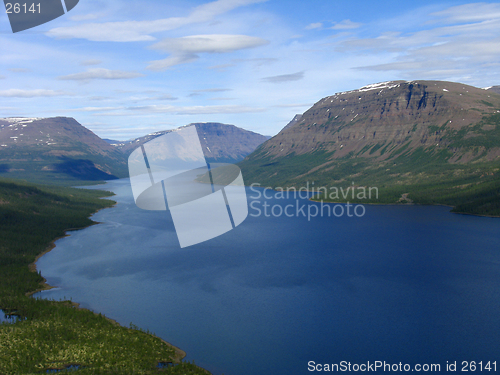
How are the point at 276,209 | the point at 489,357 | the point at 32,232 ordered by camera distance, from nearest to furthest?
1. the point at 489,357
2. the point at 32,232
3. the point at 276,209

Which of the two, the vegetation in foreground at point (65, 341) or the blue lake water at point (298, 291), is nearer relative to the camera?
the vegetation in foreground at point (65, 341)

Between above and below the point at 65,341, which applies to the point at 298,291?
below

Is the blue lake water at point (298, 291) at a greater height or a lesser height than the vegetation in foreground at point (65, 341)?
lesser

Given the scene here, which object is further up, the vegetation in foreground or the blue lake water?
the vegetation in foreground

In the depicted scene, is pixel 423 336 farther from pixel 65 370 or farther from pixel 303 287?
pixel 65 370

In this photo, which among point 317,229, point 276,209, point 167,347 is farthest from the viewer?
point 276,209

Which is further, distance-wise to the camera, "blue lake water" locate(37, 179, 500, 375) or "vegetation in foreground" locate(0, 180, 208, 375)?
"blue lake water" locate(37, 179, 500, 375)

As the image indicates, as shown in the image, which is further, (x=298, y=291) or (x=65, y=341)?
(x=298, y=291)

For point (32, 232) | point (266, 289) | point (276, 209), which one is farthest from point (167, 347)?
point (276, 209)
